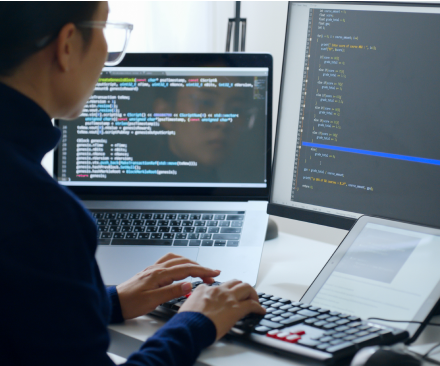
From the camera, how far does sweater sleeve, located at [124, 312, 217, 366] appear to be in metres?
0.54

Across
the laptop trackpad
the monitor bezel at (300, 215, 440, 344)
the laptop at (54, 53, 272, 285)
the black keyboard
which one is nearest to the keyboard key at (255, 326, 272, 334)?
the black keyboard

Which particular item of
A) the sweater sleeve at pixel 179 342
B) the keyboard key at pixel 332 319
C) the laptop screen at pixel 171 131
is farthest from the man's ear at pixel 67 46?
the laptop screen at pixel 171 131

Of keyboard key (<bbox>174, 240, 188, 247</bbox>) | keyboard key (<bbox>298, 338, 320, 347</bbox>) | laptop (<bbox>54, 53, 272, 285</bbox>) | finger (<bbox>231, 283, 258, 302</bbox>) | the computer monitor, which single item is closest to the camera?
keyboard key (<bbox>298, 338, 320, 347</bbox>)

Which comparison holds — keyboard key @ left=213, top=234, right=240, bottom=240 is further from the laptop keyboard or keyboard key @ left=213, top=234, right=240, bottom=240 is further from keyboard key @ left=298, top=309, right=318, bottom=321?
keyboard key @ left=298, top=309, right=318, bottom=321

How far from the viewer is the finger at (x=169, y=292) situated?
0.70 m

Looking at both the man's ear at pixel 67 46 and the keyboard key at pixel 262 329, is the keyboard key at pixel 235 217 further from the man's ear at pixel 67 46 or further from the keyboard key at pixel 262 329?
the man's ear at pixel 67 46

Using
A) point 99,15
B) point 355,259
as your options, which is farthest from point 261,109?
point 99,15

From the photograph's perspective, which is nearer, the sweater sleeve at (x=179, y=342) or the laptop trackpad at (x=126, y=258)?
the sweater sleeve at (x=179, y=342)

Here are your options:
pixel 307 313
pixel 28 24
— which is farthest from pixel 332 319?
pixel 28 24

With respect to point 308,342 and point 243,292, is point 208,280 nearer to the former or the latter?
point 243,292

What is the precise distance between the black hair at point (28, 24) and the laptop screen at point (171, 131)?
571 mm

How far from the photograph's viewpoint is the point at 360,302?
0.70m

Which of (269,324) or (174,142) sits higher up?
(174,142)

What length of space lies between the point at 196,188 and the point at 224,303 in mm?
465
